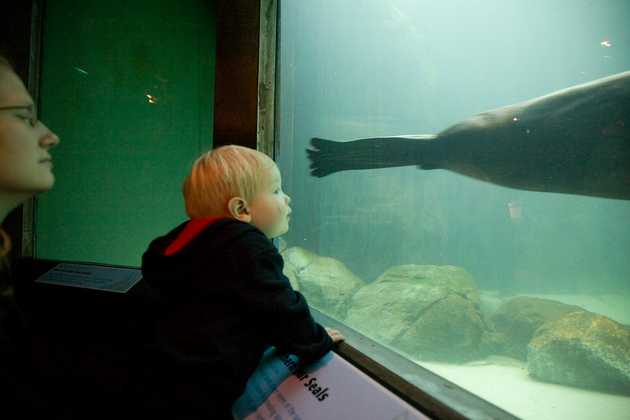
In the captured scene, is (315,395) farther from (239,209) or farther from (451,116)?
(451,116)

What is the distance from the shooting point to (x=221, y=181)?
0.99 metres

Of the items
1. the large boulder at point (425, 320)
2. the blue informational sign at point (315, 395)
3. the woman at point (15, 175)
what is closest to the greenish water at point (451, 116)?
the large boulder at point (425, 320)

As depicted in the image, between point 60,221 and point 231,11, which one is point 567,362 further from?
point 60,221

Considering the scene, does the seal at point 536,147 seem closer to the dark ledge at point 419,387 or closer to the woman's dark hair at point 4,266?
the dark ledge at point 419,387


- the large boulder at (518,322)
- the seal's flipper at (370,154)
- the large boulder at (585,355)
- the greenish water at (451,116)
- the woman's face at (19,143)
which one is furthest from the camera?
the greenish water at (451,116)

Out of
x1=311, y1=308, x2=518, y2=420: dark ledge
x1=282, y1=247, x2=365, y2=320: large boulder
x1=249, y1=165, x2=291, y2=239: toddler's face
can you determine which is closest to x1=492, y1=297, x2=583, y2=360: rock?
x1=282, y1=247, x2=365, y2=320: large boulder

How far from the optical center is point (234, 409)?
89 centimetres

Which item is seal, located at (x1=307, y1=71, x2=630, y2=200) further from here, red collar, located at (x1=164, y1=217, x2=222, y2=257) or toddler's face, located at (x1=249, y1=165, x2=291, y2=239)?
red collar, located at (x1=164, y1=217, x2=222, y2=257)

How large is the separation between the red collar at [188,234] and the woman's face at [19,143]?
0.30 metres

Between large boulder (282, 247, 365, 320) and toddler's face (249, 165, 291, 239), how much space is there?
3545 mm

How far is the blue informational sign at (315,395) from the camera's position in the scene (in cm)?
73

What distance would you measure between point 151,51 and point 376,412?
7.87 ft

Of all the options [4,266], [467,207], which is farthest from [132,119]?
[467,207]

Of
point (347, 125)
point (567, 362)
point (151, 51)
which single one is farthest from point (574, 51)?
point (151, 51)
